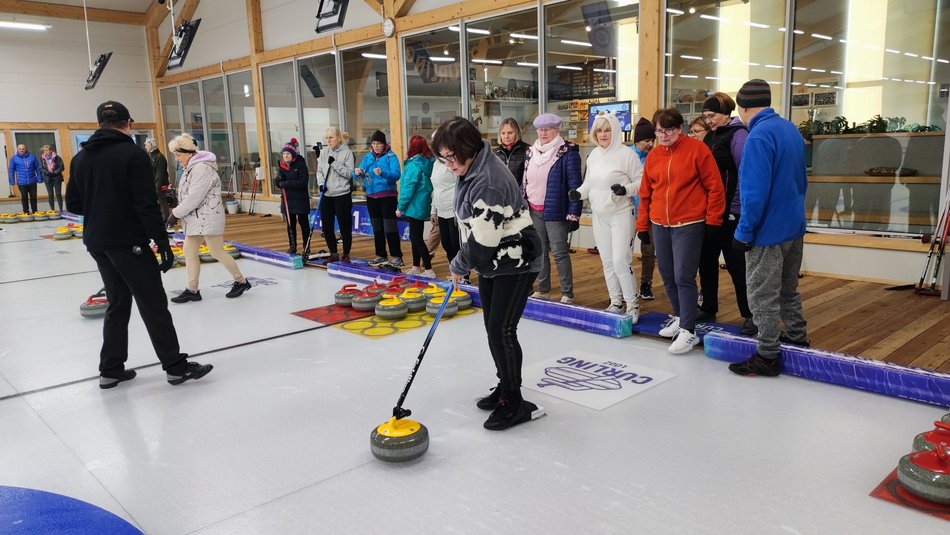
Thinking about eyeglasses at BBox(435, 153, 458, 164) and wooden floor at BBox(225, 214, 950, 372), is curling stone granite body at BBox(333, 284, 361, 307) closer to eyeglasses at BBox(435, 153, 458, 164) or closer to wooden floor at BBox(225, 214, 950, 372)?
wooden floor at BBox(225, 214, 950, 372)

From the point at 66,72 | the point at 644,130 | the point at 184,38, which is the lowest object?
the point at 644,130

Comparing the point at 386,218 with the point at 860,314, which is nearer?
the point at 860,314

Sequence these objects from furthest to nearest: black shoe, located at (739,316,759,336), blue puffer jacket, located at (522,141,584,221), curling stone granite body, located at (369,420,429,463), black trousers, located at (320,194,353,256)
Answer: black trousers, located at (320,194,353,256), blue puffer jacket, located at (522,141,584,221), black shoe, located at (739,316,759,336), curling stone granite body, located at (369,420,429,463)

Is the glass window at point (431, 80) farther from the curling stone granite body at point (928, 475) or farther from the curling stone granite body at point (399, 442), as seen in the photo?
the curling stone granite body at point (928, 475)

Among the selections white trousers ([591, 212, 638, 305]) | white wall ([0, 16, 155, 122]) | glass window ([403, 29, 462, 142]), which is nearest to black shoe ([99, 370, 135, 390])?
white trousers ([591, 212, 638, 305])

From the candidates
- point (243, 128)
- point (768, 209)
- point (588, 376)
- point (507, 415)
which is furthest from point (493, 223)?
point (243, 128)

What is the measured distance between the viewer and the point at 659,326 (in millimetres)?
4441

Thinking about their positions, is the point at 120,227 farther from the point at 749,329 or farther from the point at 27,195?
the point at 27,195

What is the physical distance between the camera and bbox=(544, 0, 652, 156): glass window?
300 inches

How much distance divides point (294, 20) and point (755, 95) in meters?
10.8

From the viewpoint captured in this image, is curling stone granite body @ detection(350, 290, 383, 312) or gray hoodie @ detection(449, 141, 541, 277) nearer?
gray hoodie @ detection(449, 141, 541, 277)

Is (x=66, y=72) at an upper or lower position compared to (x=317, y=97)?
upper

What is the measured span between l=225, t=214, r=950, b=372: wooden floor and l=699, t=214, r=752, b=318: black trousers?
0.19 meters

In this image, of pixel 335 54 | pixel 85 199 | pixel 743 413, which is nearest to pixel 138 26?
pixel 335 54
